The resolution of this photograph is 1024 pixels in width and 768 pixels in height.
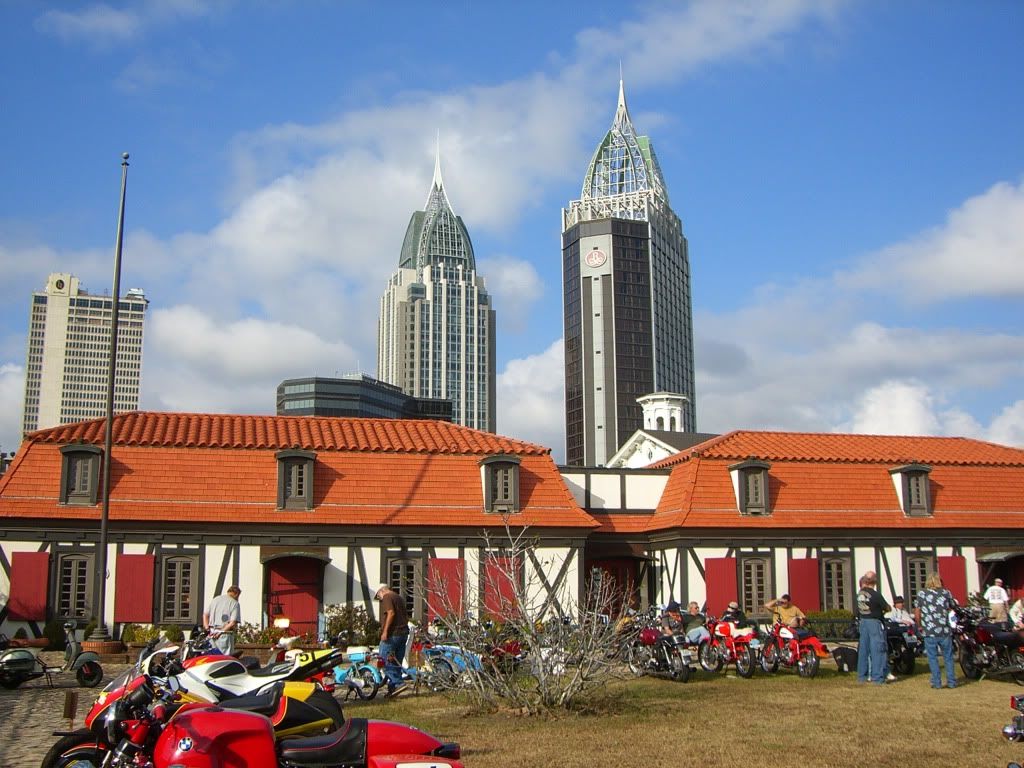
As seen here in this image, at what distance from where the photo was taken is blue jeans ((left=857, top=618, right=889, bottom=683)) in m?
16.0

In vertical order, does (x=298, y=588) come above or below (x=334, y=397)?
below

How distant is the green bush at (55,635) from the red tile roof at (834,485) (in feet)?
54.2

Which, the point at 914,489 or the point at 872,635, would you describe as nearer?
the point at 872,635

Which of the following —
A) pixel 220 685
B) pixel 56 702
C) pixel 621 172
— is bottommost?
pixel 56 702

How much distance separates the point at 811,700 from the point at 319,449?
17.1 metres

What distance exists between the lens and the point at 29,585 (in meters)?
25.1

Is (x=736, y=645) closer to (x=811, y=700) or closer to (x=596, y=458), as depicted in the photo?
(x=811, y=700)

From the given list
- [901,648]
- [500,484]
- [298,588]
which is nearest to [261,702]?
[901,648]

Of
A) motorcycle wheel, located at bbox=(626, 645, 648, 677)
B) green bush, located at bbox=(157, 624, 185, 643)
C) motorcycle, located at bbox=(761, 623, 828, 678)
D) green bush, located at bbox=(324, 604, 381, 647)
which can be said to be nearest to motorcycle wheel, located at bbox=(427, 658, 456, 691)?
motorcycle wheel, located at bbox=(626, 645, 648, 677)

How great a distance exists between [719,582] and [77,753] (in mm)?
23106

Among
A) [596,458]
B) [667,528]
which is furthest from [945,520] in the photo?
[596,458]

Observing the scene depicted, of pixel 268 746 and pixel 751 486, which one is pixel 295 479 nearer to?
pixel 751 486

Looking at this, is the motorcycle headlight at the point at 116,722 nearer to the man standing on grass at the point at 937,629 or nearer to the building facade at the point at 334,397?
the man standing on grass at the point at 937,629

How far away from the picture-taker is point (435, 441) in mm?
29703
